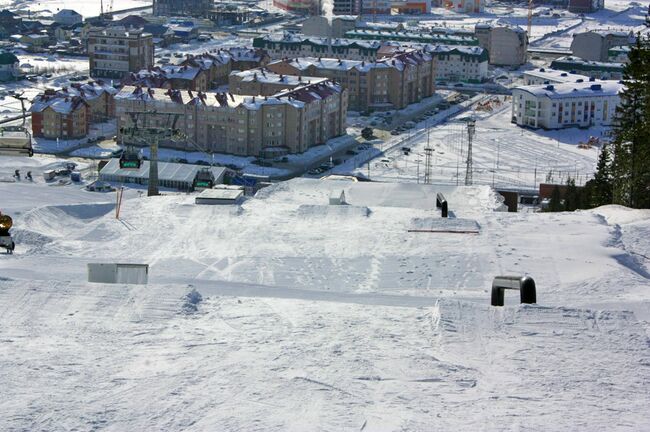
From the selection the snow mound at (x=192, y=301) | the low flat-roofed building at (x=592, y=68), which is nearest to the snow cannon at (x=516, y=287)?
the snow mound at (x=192, y=301)

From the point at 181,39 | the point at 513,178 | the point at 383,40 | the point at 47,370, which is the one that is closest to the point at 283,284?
the point at 47,370

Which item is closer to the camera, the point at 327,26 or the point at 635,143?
the point at 635,143

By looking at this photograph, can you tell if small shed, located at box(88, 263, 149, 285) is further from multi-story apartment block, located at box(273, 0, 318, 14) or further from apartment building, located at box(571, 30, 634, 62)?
multi-story apartment block, located at box(273, 0, 318, 14)

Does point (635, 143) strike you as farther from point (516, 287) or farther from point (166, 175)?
point (166, 175)

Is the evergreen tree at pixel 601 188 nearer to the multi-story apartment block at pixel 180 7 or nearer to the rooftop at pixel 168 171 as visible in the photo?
the rooftop at pixel 168 171

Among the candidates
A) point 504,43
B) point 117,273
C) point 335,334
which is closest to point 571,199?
point 117,273
